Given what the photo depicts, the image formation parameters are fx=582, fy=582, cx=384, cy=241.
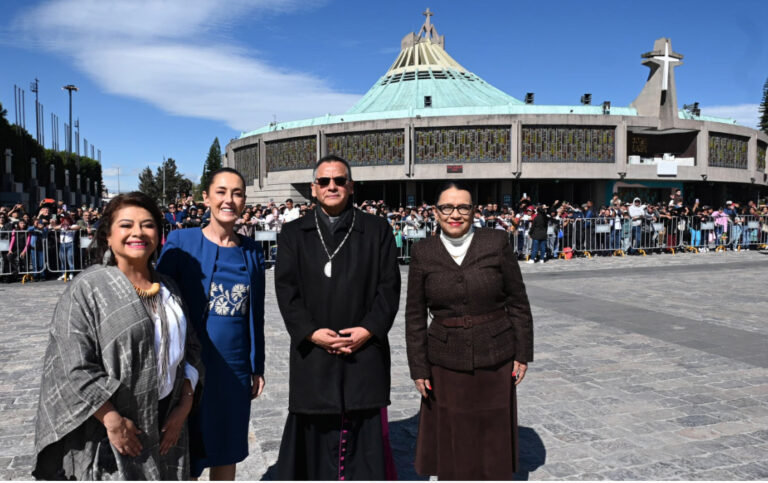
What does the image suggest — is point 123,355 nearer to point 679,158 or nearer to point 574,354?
point 574,354

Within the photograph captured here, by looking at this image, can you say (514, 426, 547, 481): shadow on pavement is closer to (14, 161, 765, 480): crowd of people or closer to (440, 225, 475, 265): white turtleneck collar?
(14, 161, 765, 480): crowd of people

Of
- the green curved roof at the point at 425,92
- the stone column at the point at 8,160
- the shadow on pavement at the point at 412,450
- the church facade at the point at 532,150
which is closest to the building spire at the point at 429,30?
the green curved roof at the point at 425,92

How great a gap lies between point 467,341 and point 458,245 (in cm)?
55

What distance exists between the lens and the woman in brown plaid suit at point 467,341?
3273 millimetres

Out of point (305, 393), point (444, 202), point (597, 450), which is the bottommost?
point (597, 450)

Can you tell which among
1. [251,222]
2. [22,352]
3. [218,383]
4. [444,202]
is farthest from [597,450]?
[251,222]

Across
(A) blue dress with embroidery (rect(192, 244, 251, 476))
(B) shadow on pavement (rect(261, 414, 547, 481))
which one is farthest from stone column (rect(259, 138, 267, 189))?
(A) blue dress with embroidery (rect(192, 244, 251, 476))

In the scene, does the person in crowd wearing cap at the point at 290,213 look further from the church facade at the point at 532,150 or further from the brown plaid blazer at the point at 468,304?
the church facade at the point at 532,150

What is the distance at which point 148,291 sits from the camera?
2.50 meters

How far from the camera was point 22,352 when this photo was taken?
7113 millimetres

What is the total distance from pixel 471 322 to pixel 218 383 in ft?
4.67

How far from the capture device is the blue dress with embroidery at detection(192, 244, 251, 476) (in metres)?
3.10

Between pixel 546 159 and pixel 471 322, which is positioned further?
pixel 546 159

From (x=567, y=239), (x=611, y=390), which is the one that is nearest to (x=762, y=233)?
(x=567, y=239)
